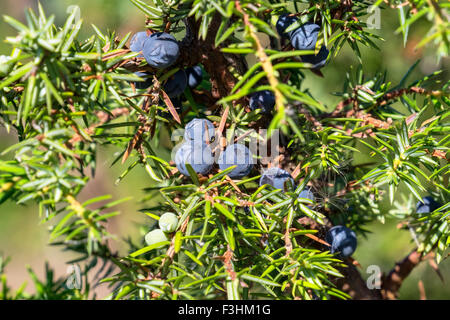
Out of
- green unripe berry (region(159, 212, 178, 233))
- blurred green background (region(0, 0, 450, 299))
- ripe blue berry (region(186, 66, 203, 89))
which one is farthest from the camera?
blurred green background (region(0, 0, 450, 299))

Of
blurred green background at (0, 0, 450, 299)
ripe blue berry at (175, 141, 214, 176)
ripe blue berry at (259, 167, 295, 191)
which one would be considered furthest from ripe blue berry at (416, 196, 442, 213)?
ripe blue berry at (175, 141, 214, 176)

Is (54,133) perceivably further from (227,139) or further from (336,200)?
(336,200)

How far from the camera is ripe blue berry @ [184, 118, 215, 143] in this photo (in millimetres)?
474

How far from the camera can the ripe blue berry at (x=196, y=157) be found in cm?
46

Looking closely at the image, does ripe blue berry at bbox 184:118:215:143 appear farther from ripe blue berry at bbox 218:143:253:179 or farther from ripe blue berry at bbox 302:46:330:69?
ripe blue berry at bbox 302:46:330:69

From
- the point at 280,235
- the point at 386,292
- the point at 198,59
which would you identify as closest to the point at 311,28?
the point at 198,59

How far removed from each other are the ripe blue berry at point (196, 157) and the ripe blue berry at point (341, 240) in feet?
0.65

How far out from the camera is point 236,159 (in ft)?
1.48

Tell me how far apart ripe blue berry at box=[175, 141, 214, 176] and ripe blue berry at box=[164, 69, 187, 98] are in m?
0.08

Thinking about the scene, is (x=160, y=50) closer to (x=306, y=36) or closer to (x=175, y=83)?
(x=175, y=83)

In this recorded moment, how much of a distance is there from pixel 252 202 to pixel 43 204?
211mm

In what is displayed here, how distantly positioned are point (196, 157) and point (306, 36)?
0.20 meters

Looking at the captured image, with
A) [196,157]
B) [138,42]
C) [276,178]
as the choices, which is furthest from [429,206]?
[138,42]

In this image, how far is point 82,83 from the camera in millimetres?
416
